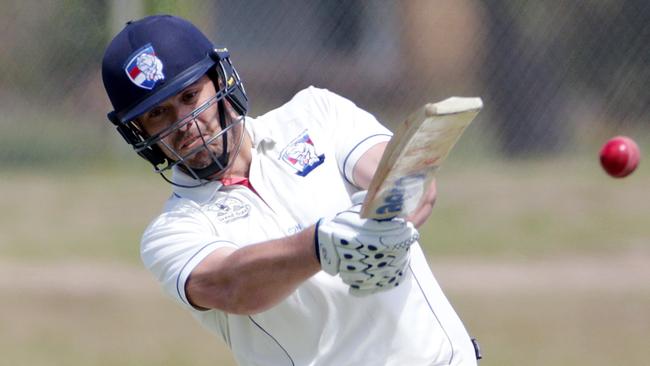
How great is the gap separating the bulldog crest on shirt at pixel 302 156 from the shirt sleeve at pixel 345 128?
49 mm

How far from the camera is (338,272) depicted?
2324 mm

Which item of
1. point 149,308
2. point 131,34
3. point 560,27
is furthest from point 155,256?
point 560,27

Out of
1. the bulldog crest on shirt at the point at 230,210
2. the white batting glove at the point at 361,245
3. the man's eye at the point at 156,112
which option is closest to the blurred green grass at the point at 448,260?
the bulldog crest on shirt at the point at 230,210

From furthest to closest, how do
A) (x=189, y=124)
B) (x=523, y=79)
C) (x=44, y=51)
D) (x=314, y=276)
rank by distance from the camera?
1. (x=44, y=51)
2. (x=523, y=79)
3. (x=189, y=124)
4. (x=314, y=276)

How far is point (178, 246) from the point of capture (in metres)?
2.74

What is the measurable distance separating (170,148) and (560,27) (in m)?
5.11

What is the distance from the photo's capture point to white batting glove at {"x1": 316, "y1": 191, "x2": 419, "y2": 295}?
2273 millimetres

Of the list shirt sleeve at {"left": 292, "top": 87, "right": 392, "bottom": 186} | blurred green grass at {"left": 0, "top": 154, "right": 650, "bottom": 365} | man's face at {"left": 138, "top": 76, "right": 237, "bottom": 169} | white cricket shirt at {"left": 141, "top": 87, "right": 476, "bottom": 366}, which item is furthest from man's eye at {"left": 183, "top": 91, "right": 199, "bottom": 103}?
blurred green grass at {"left": 0, "top": 154, "right": 650, "bottom": 365}

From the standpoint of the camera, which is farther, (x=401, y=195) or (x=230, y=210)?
(x=230, y=210)

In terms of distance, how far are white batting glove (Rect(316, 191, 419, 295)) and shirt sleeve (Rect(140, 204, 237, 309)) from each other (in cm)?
44

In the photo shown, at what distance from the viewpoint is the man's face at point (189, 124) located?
2848 millimetres

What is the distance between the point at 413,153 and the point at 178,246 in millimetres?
753

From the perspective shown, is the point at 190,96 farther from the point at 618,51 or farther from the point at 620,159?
the point at 618,51

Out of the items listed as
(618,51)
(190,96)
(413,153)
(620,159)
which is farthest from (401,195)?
(618,51)
